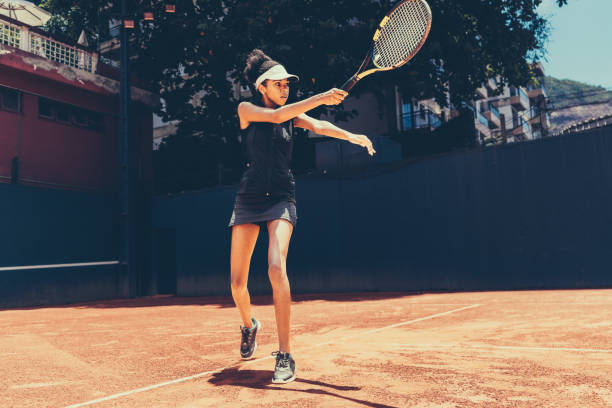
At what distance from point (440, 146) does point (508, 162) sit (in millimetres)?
7854

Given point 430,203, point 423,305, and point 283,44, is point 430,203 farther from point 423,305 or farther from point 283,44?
point 283,44

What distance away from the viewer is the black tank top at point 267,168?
3625mm

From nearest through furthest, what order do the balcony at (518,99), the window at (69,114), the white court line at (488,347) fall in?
1. the white court line at (488,347)
2. the window at (69,114)
3. the balcony at (518,99)

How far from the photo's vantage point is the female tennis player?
3436mm

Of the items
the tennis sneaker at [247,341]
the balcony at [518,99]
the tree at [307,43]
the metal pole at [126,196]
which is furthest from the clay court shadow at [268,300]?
the balcony at [518,99]

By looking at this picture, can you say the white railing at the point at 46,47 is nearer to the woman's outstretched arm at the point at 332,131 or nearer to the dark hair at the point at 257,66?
the dark hair at the point at 257,66

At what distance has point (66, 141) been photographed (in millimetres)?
16469

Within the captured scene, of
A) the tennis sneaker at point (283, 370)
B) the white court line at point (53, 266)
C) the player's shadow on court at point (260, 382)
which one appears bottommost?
the player's shadow on court at point (260, 382)

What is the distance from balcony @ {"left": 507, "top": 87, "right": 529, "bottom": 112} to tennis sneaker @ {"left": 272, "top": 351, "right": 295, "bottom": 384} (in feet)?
209

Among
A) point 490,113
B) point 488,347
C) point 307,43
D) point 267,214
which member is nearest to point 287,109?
point 267,214

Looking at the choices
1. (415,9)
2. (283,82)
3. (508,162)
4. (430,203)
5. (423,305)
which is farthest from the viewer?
(430,203)

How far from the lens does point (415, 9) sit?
4523 mm

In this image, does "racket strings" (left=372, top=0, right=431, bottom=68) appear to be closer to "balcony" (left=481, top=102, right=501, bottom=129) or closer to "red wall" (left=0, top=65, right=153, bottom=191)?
"red wall" (left=0, top=65, right=153, bottom=191)

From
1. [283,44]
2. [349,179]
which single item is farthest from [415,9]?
[283,44]
